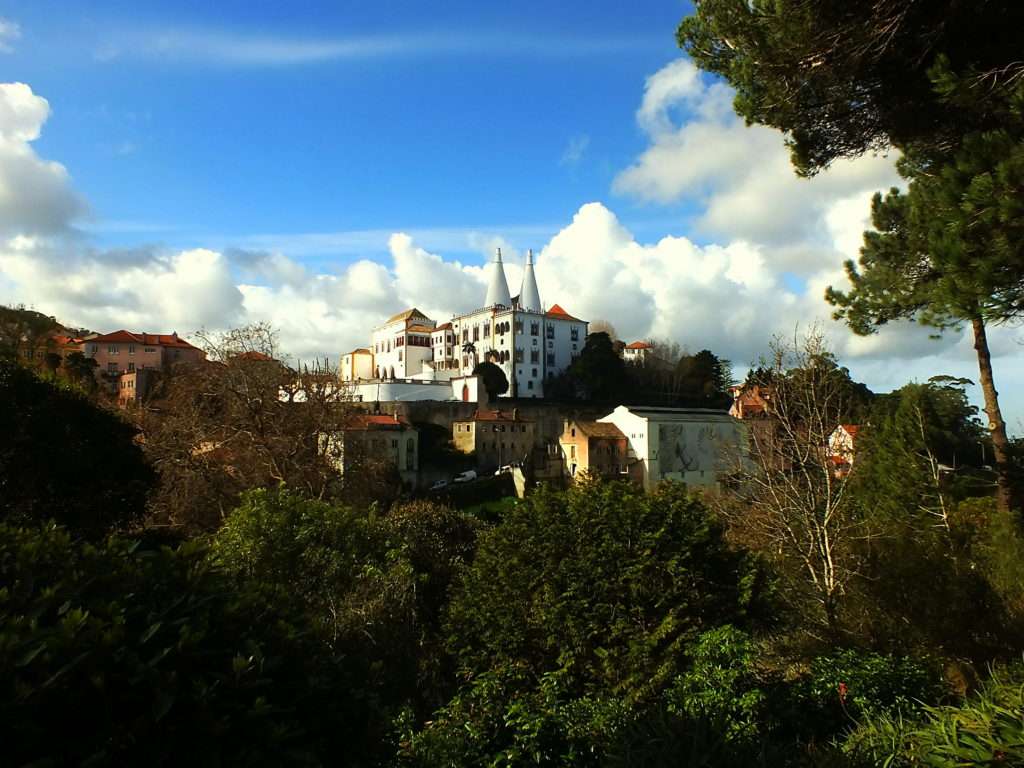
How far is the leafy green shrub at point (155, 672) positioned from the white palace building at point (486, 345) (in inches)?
2180

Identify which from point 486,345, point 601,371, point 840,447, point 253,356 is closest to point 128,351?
point 486,345

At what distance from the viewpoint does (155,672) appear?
2736 millimetres

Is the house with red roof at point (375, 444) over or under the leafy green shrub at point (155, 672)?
over

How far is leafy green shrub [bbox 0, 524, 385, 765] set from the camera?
2.54 m

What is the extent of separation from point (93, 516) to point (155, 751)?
9.90 meters

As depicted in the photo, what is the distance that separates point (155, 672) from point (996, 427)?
44.2 ft

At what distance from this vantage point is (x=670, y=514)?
29.6ft

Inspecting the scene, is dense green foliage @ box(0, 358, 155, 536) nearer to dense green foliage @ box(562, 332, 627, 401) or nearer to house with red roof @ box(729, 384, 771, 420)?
house with red roof @ box(729, 384, 771, 420)

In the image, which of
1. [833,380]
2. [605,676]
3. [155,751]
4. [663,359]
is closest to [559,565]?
[605,676]

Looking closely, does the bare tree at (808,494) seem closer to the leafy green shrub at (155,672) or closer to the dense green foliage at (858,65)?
the dense green foliage at (858,65)

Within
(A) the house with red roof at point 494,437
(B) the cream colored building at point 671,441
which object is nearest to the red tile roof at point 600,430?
(B) the cream colored building at point 671,441

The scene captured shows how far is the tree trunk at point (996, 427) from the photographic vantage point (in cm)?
1177

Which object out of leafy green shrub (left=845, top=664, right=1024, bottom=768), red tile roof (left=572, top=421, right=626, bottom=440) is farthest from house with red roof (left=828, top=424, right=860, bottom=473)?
red tile roof (left=572, top=421, right=626, bottom=440)

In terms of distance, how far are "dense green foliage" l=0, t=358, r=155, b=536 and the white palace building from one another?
46634 millimetres
